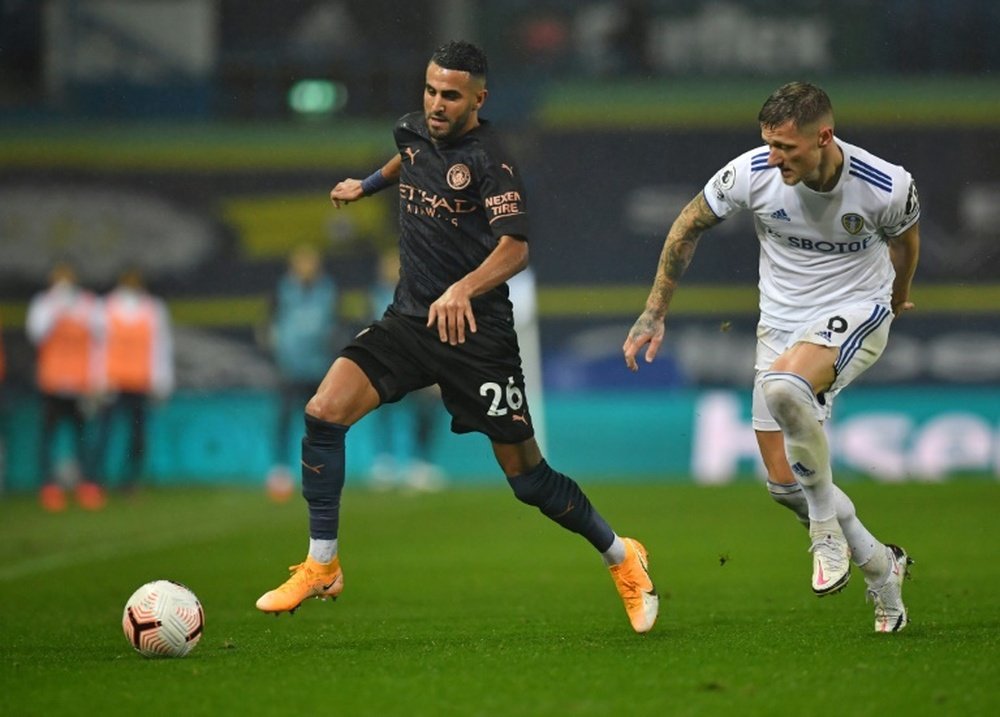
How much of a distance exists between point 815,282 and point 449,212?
1.55 meters

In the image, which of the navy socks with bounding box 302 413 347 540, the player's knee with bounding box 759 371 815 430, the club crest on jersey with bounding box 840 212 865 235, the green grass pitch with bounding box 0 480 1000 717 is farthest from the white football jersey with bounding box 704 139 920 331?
the navy socks with bounding box 302 413 347 540

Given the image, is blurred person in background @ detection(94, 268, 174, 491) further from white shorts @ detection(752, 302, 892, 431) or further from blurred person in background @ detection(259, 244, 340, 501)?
white shorts @ detection(752, 302, 892, 431)

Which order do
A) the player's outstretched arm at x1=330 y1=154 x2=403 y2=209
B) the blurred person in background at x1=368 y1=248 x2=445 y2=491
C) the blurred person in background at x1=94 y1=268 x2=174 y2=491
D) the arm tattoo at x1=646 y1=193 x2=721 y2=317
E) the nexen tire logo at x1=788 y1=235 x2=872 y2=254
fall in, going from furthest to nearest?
the blurred person in background at x1=368 y1=248 x2=445 y2=491, the blurred person in background at x1=94 y1=268 x2=174 y2=491, the player's outstretched arm at x1=330 y1=154 x2=403 y2=209, the arm tattoo at x1=646 y1=193 x2=721 y2=317, the nexen tire logo at x1=788 y1=235 x2=872 y2=254

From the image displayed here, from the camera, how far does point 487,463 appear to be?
59.9 feet

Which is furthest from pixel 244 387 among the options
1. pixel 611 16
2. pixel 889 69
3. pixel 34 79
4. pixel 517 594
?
pixel 517 594

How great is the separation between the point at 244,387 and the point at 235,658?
12.7 meters

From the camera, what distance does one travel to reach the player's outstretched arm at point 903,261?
7102 mm

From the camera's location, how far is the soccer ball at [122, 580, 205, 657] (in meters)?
6.56

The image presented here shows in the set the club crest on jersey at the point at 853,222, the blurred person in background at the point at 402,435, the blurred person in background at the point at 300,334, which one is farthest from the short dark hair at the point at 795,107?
the blurred person in background at the point at 300,334

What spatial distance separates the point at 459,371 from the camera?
23.4ft

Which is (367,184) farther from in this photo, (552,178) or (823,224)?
(552,178)

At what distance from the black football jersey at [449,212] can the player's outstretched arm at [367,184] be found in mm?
235

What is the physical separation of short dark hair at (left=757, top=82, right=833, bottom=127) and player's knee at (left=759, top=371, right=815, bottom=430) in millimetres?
990

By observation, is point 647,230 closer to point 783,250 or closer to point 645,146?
point 645,146
